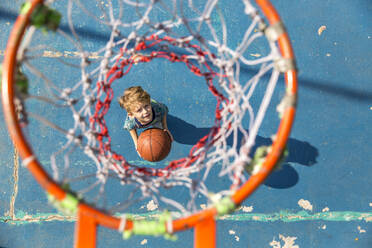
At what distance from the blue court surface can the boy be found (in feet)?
0.63

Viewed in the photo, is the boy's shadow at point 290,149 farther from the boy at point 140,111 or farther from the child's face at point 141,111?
the child's face at point 141,111

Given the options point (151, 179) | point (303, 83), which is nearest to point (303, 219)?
point (303, 83)

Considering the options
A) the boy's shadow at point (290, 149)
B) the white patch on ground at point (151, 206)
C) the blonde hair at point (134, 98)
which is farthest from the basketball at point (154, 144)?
the white patch on ground at point (151, 206)

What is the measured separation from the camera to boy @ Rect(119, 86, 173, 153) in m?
2.30

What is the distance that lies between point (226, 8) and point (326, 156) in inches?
56.9

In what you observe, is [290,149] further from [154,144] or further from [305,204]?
[154,144]

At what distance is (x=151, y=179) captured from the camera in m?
2.20

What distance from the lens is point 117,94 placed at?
2.71 metres

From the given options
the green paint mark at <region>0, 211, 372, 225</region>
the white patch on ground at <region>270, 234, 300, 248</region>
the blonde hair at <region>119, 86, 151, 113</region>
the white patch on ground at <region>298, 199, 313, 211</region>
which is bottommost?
the white patch on ground at <region>270, 234, 300, 248</region>

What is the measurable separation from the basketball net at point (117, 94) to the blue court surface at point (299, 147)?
0.38 ft

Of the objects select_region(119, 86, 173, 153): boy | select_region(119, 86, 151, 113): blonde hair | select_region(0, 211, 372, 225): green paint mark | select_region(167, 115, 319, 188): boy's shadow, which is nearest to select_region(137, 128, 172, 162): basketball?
select_region(119, 86, 173, 153): boy

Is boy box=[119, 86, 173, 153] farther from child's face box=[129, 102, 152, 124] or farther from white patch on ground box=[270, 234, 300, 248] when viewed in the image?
white patch on ground box=[270, 234, 300, 248]

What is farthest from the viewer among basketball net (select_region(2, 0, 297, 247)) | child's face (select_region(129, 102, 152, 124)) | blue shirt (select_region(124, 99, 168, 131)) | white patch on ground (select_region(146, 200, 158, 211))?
white patch on ground (select_region(146, 200, 158, 211))

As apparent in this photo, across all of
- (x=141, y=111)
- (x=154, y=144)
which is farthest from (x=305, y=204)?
(x=141, y=111)
